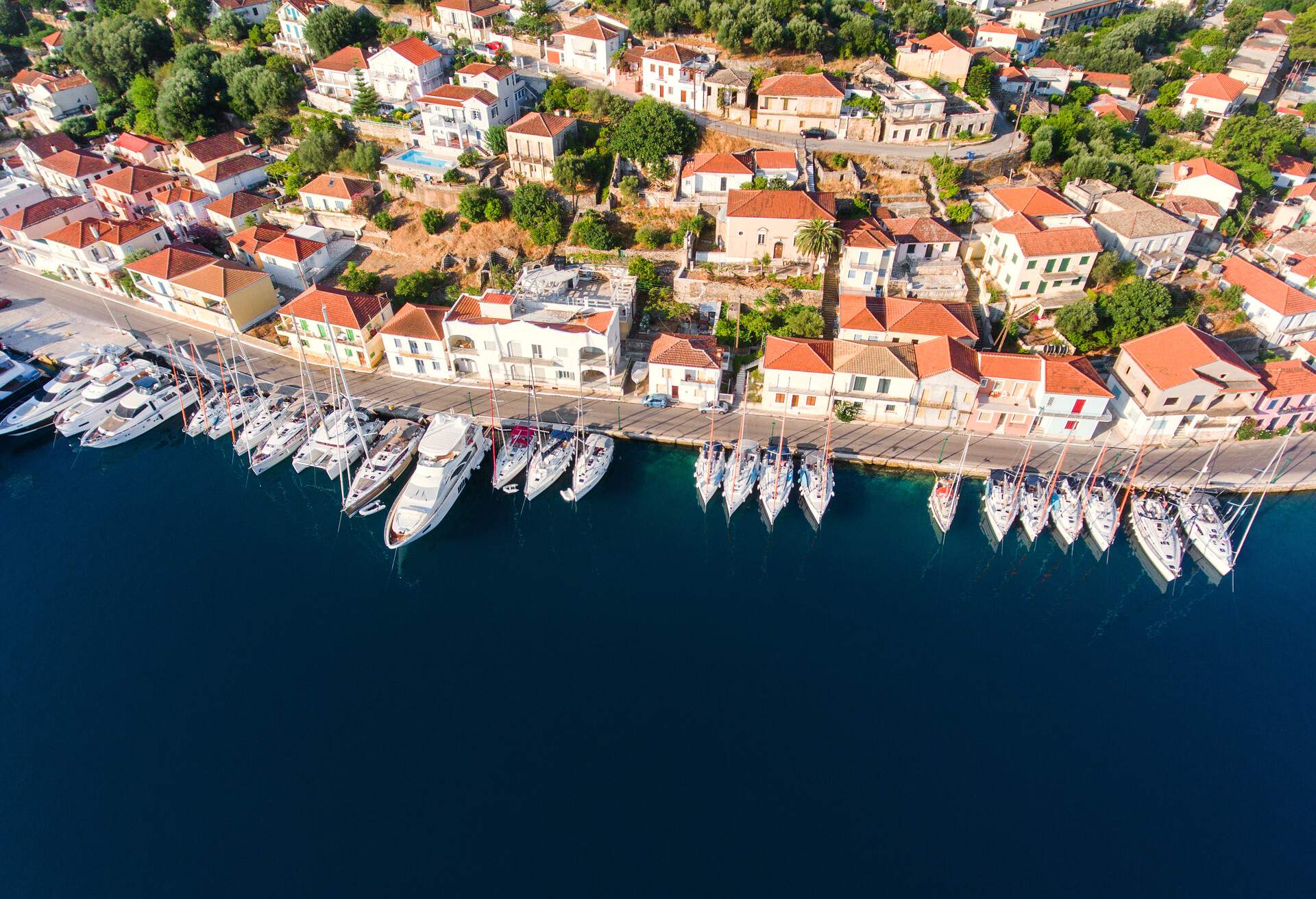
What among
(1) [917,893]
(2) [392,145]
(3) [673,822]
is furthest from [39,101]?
(1) [917,893]

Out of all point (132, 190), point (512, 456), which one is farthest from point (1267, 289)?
point (132, 190)

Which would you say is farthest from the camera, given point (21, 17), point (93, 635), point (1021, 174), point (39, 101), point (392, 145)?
point (21, 17)

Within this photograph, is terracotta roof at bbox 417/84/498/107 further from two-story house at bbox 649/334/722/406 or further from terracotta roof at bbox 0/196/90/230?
terracotta roof at bbox 0/196/90/230

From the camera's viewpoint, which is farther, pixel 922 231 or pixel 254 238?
pixel 254 238

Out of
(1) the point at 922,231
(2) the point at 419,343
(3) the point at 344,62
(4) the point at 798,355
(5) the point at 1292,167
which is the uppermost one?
(3) the point at 344,62

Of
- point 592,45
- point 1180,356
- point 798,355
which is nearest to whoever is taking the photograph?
point 1180,356

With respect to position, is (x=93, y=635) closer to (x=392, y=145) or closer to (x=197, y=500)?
(x=197, y=500)

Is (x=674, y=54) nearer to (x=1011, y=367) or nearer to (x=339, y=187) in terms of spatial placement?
(x=339, y=187)
